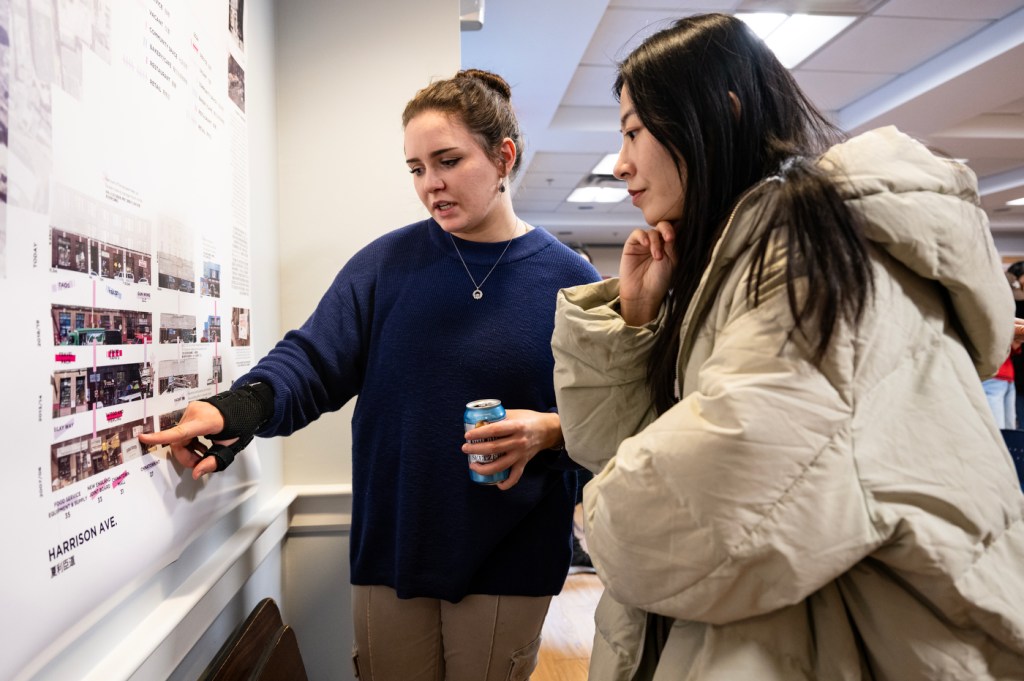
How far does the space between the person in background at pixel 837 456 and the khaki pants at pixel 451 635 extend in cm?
59

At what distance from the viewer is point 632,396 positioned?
877 mm

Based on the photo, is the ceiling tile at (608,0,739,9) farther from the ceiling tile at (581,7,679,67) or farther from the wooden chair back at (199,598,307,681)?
the wooden chair back at (199,598,307,681)

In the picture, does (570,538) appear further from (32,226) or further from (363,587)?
(32,226)

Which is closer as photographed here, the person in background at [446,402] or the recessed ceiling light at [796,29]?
the person in background at [446,402]

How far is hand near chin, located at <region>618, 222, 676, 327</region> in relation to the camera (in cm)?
88

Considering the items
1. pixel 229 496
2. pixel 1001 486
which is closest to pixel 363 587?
pixel 229 496

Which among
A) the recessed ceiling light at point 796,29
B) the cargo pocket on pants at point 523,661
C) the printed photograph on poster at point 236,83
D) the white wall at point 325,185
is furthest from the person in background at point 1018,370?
the printed photograph on poster at point 236,83

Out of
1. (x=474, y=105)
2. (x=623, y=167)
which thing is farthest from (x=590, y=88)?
(x=623, y=167)

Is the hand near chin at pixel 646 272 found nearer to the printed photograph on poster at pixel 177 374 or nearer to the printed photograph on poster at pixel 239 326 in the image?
the printed photograph on poster at pixel 177 374

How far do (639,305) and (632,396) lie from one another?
0.13 m

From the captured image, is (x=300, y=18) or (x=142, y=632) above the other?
(x=300, y=18)

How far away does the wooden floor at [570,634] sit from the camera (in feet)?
7.88

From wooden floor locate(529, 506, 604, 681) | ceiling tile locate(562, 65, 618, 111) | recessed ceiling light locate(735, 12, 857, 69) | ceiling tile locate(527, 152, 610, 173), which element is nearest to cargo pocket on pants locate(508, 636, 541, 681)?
wooden floor locate(529, 506, 604, 681)

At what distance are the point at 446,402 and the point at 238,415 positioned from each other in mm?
373
